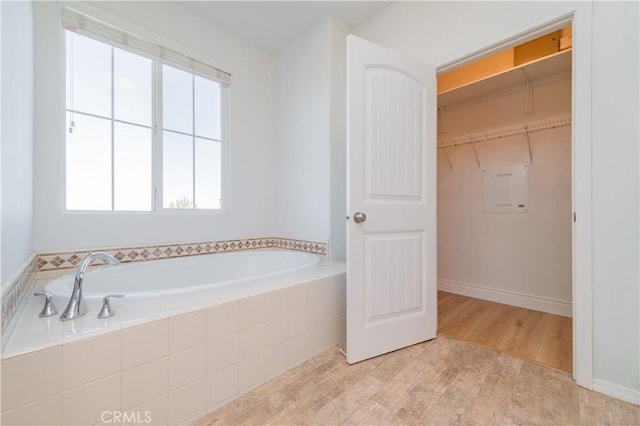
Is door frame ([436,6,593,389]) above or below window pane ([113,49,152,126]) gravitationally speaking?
below

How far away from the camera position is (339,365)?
1.49 metres

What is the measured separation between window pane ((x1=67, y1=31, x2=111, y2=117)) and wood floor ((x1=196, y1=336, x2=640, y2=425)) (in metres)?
2.06

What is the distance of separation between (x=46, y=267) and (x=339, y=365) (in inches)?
72.7

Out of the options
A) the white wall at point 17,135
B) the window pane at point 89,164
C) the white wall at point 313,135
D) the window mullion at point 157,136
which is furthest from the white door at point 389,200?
the window pane at point 89,164

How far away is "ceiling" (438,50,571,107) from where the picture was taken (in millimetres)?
2057

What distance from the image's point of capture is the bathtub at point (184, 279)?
3.66 feet

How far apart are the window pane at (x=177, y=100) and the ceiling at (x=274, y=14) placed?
0.52 m

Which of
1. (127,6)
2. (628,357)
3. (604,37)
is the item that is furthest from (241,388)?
(127,6)

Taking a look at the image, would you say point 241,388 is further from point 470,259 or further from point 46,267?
point 470,259

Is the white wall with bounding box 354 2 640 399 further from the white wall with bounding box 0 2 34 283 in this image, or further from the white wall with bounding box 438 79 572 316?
the white wall with bounding box 0 2 34 283

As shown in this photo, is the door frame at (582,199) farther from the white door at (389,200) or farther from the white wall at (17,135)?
the white wall at (17,135)

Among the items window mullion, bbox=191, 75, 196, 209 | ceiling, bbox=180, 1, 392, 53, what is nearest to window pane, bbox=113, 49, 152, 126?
window mullion, bbox=191, 75, 196, 209

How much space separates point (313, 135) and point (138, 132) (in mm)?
1380

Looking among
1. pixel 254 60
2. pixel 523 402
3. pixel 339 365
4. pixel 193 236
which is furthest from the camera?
pixel 254 60
